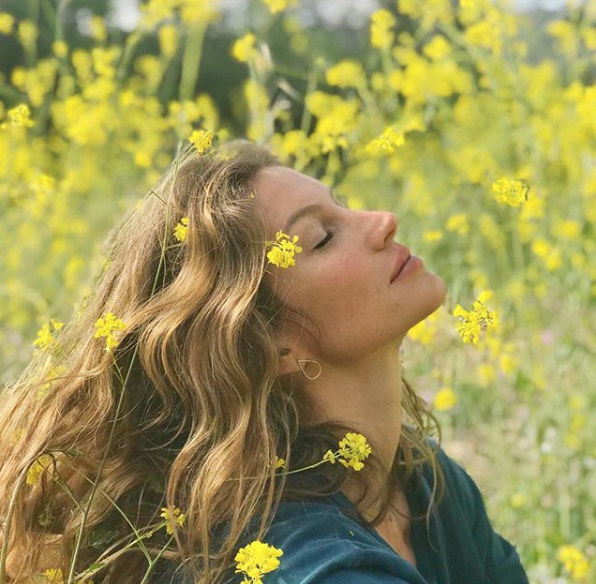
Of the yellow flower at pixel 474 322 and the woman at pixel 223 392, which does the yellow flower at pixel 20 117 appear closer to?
the woman at pixel 223 392

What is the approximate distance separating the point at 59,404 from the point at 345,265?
48 cm

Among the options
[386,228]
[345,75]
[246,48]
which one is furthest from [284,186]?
[345,75]

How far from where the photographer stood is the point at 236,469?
1.46 meters

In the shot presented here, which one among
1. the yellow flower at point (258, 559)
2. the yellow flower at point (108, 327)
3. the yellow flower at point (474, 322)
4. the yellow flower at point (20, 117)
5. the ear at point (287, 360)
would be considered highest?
the yellow flower at point (20, 117)

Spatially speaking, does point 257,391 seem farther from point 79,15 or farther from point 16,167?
point 79,15

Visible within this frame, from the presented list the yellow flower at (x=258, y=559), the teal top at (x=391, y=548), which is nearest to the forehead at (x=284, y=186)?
the teal top at (x=391, y=548)

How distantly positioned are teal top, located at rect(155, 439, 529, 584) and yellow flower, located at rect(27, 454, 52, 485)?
232 millimetres

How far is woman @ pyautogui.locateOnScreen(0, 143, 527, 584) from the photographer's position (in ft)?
4.81

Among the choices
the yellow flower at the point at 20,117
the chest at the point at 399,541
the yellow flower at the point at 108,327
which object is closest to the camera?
the yellow flower at the point at 108,327

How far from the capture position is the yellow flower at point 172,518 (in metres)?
1.38

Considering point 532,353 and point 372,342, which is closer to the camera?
point 372,342

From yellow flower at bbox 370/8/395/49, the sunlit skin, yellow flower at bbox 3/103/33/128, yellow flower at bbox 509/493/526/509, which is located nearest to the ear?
the sunlit skin

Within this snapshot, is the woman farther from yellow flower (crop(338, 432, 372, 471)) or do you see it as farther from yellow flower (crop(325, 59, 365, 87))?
yellow flower (crop(325, 59, 365, 87))

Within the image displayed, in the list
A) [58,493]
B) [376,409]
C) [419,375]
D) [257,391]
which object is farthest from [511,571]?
[419,375]
